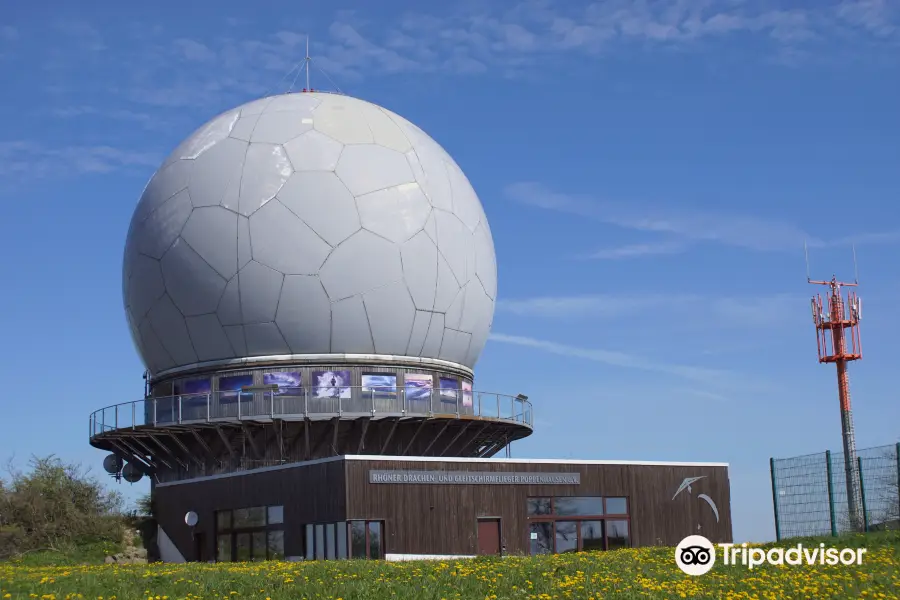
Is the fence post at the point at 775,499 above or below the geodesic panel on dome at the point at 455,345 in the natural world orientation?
below

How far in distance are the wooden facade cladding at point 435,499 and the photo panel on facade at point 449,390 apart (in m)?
4.67

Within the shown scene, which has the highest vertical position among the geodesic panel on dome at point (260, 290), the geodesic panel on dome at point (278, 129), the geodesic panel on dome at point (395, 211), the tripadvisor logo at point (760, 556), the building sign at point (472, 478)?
the geodesic panel on dome at point (278, 129)

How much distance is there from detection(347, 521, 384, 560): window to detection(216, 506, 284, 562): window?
288 cm

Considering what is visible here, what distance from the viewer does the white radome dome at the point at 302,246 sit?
32.3m

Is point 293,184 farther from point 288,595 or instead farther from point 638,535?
point 288,595

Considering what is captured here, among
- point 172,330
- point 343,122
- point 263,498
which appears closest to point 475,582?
point 263,498

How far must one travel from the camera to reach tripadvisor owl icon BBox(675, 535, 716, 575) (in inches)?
747

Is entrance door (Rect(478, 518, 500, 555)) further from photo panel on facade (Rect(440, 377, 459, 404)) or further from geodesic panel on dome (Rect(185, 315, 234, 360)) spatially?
geodesic panel on dome (Rect(185, 315, 234, 360))

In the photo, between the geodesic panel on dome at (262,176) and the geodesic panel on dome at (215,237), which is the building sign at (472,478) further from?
the geodesic panel on dome at (262,176)

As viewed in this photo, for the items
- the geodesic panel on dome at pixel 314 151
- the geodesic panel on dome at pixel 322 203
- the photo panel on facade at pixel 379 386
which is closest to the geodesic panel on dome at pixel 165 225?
the geodesic panel on dome at pixel 322 203

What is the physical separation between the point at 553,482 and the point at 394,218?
9.20m

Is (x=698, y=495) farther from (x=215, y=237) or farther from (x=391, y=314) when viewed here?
(x=215, y=237)

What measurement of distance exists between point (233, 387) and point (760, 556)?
17.5 metres

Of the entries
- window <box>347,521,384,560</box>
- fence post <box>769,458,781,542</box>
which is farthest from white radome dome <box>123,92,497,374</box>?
fence post <box>769,458,781,542</box>
